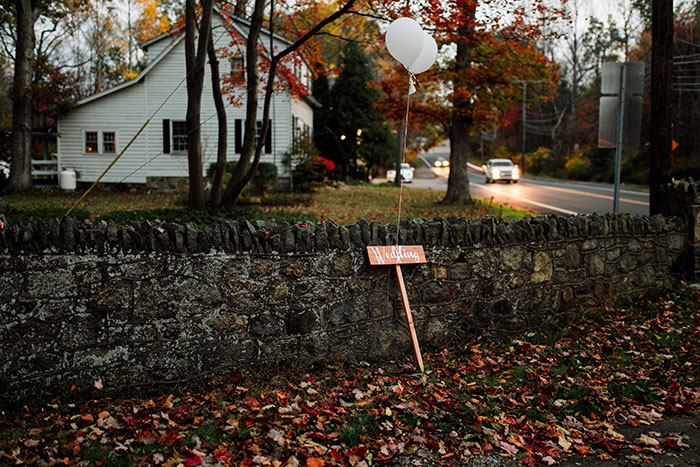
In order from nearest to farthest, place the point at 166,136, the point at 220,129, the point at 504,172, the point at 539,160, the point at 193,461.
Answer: the point at 193,461
the point at 220,129
the point at 166,136
the point at 504,172
the point at 539,160

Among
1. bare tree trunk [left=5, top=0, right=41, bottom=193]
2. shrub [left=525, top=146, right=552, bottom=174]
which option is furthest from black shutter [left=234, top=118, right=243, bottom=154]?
shrub [left=525, top=146, right=552, bottom=174]

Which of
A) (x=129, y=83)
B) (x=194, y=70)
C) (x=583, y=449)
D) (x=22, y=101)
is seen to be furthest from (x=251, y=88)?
(x=129, y=83)

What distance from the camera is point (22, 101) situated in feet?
70.9

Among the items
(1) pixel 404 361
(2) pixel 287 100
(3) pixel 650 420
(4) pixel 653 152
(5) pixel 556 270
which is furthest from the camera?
(2) pixel 287 100

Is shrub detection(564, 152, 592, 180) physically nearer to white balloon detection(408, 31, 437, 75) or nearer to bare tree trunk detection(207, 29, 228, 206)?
bare tree trunk detection(207, 29, 228, 206)

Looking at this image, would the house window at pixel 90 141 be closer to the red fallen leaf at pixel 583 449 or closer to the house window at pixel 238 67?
the house window at pixel 238 67

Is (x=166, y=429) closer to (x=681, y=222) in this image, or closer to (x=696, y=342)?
(x=696, y=342)

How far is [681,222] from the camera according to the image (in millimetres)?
8758

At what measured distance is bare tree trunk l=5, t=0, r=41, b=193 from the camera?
21328 millimetres

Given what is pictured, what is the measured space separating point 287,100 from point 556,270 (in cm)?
1903

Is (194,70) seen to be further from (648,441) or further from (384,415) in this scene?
(648,441)

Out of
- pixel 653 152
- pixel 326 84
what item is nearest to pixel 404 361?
pixel 653 152

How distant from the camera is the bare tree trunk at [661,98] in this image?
962cm

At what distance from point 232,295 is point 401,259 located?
1697 mm
